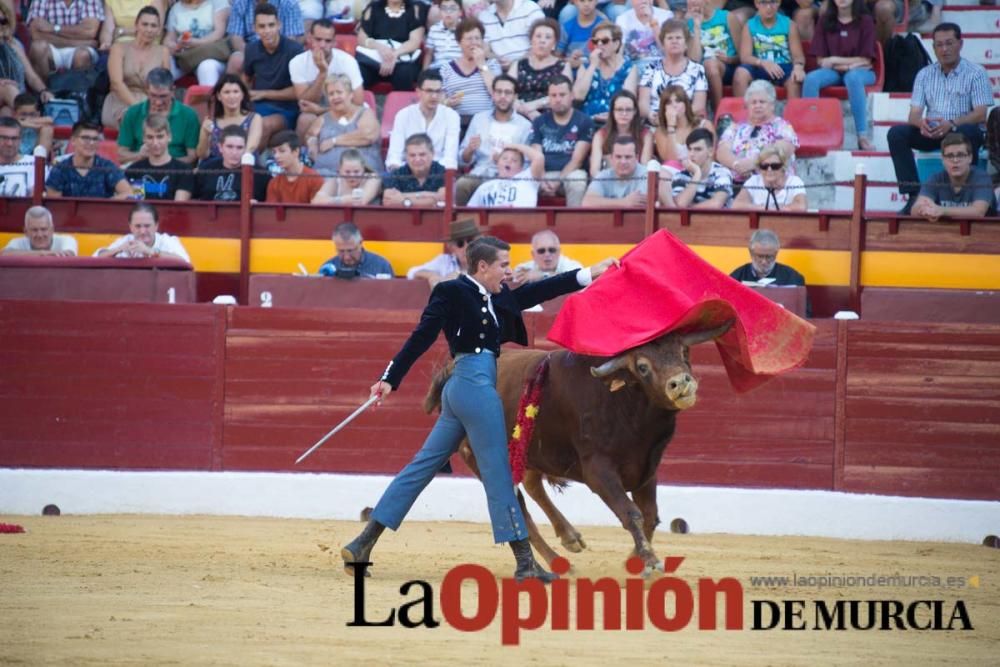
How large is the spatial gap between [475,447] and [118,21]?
7883mm

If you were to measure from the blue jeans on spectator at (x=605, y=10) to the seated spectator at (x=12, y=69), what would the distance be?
403cm

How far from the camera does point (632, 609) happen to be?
609 cm

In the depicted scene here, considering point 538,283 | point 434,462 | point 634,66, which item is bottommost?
point 434,462

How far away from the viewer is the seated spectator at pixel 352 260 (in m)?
10.3

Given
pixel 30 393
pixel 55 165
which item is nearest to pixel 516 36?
pixel 55 165

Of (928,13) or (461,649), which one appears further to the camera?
(928,13)

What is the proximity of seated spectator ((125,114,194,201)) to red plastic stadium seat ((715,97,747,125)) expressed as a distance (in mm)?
3713

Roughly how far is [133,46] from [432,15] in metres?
2.31

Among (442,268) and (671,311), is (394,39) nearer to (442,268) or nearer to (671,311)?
(442,268)

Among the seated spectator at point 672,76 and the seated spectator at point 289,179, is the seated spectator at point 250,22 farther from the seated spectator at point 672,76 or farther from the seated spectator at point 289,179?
the seated spectator at point 672,76

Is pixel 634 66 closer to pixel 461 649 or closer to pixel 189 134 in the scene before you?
pixel 189 134

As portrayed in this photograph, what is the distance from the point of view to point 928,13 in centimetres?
1271

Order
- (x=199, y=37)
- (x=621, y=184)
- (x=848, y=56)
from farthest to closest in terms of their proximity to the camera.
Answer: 1. (x=199, y=37)
2. (x=848, y=56)
3. (x=621, y=184)

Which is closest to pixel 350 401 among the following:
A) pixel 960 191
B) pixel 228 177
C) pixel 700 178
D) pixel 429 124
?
pixel 228 177
